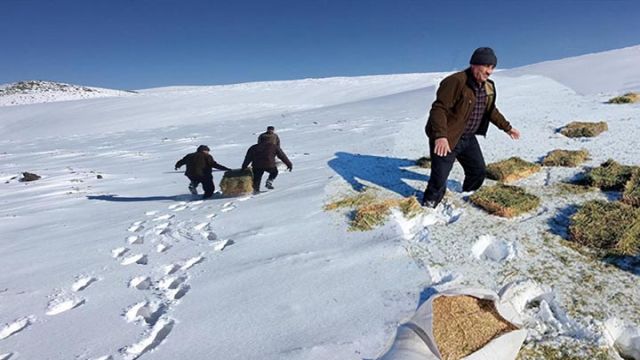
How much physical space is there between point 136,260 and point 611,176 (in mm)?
5308

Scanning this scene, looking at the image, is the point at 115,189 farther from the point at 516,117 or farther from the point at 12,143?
the point at 12,143

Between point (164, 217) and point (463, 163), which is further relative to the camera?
point (164, 217)

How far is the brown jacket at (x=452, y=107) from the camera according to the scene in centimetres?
439

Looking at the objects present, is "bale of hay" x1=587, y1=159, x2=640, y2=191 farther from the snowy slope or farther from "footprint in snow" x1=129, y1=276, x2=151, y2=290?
the snowy slope

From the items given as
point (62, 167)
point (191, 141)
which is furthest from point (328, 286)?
point (191, 141)

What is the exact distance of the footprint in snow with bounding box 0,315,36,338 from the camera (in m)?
3.27

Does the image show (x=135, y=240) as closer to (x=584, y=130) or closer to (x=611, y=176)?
(x=611, y=176)

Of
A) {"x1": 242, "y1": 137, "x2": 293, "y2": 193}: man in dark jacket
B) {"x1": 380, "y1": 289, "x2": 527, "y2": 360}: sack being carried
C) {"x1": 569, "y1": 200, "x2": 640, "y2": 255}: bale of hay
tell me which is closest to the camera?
{"x1": 380, "y1": 289, "x2": 527, "y2": 360}: sack being carried

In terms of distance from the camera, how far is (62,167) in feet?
39.8

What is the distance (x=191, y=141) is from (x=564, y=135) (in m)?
12.1

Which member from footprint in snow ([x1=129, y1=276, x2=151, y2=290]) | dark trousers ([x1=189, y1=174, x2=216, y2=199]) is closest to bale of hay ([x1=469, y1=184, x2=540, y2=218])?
footprint in snow ([x1=129, y1=276, x2=151, y2=290])

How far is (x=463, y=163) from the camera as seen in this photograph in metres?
5.07

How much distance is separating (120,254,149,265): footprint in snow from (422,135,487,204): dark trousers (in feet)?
10.1

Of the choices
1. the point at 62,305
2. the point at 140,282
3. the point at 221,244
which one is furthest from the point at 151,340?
the point at 221,244
